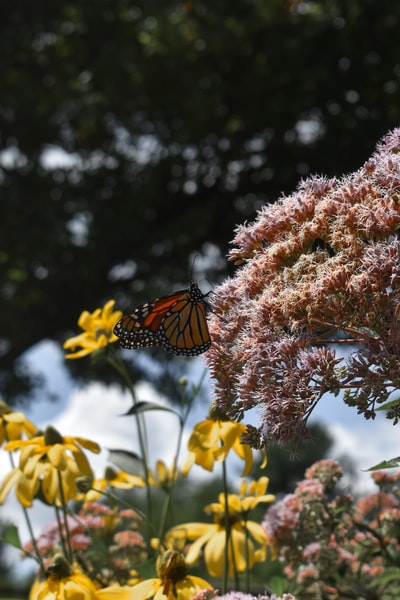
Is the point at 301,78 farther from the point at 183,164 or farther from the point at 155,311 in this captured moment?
the point at 155,311

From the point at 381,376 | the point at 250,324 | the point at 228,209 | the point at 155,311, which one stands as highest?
the point at 228,209

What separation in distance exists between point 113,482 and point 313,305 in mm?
1015

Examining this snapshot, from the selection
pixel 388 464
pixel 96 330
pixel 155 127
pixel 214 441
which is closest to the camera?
pixel 388 464

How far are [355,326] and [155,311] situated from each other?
71cm

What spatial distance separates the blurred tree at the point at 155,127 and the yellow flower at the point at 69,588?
611 centimetres

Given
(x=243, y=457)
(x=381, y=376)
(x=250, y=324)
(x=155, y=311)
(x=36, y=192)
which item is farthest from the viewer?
(x=36, y=192)

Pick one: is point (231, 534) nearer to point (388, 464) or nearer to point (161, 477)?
point (161, 477)

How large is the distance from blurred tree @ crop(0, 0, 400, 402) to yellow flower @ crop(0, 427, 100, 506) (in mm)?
5791

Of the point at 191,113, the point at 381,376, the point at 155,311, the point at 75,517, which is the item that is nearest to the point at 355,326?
the point at 381,376

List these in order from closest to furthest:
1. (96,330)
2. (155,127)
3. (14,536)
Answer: (14,536)
(96,330)
(155,127)

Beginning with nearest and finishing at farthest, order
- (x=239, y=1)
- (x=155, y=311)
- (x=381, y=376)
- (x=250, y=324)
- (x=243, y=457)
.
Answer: (x=381, y=376) → (x=250, y=324) → (x=243, y=457) → (x=155, y=311) → (x=239, y=1)

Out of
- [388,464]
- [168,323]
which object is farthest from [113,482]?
[388,464]

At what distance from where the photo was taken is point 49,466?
148 cm

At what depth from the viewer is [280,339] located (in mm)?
1053
